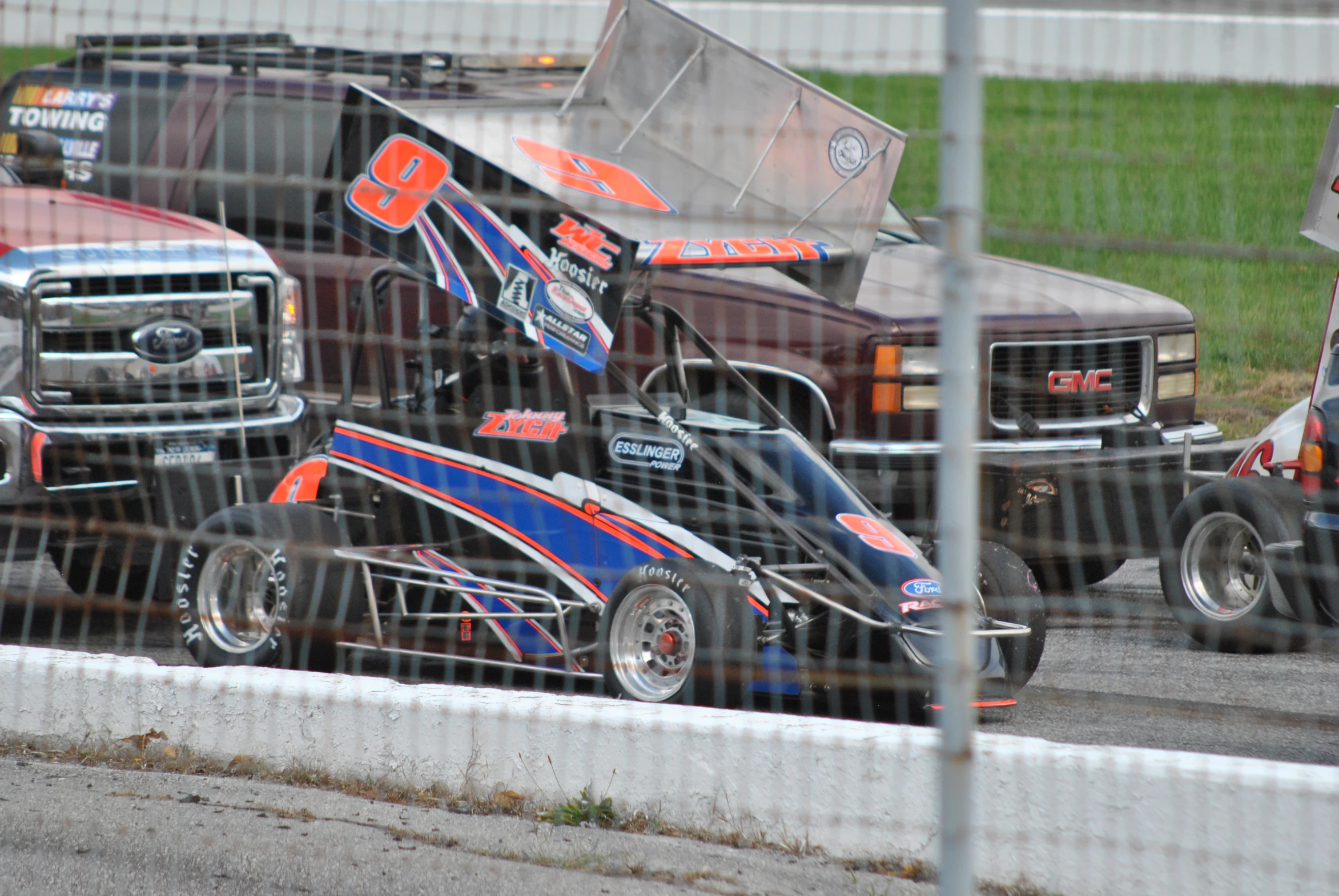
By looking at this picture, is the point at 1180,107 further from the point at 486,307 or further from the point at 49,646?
the point at 49,646

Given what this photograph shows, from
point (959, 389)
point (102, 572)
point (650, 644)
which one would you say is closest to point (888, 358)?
point (650, 644)

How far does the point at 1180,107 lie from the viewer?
4.54 m

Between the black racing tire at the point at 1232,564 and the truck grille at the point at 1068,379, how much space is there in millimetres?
581

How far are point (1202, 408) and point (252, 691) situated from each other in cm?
489

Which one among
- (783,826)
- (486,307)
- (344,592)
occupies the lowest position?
(783,826)

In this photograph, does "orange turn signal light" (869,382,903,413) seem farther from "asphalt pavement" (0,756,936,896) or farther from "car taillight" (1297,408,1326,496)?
"asphalt pavement" (0,756,936,896)

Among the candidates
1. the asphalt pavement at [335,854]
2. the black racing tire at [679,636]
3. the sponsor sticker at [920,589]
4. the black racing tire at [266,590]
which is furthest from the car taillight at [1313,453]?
the black racing tire at [266,590]

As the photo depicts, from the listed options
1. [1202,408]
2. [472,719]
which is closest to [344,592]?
[472,719]

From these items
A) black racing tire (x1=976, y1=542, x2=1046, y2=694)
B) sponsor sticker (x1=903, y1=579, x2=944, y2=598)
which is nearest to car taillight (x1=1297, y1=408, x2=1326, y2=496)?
black racing tire (x1=976, y1=542, x2=1046, y2=694)

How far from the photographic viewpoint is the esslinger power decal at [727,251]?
491cm

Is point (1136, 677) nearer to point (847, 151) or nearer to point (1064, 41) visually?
point (847, 151)

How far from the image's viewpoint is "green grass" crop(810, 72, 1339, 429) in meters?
3.99

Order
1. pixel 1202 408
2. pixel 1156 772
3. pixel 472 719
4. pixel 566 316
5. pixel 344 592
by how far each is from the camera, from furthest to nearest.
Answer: pixel 1202 408 → pixel 344 592 → pixel 566 316 → pixel 472 719 → pixel 1156 772

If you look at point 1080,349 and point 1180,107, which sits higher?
point 1180,107
